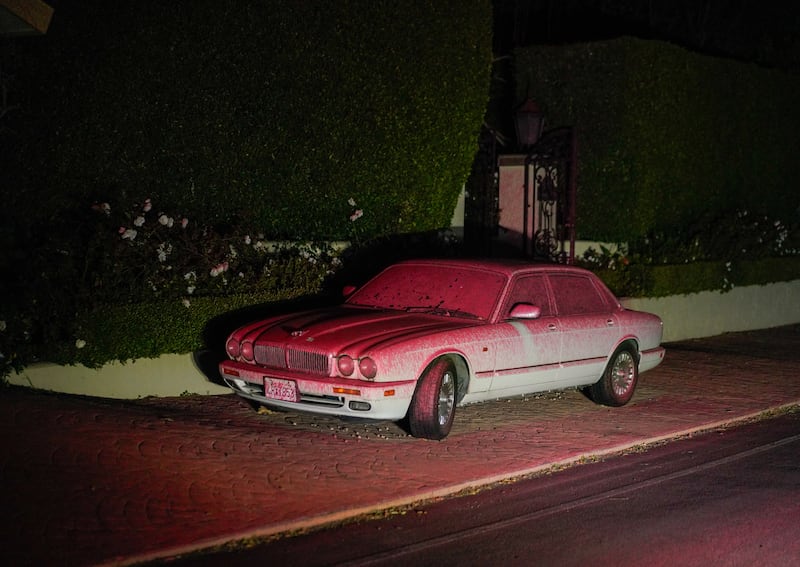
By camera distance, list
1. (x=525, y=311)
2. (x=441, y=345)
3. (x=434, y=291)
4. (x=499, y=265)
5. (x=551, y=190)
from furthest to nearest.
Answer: (x=551, y=190) → (x=499, y=265) → (x=434, y=291) → (x=525, y=311) → (x=441, y=345)

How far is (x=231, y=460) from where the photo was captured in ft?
26.3

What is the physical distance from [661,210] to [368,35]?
7403 millimetres

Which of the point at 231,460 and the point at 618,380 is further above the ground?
the point at 618,380

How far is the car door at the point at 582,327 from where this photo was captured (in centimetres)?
1022

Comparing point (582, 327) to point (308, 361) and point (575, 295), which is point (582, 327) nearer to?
point (575, 295)

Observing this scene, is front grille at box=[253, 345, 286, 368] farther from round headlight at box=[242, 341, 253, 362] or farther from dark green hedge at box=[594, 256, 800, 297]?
dark green hedge at box=[594, 256, 800, 297]

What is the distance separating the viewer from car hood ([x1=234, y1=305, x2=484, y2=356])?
8.59 metres

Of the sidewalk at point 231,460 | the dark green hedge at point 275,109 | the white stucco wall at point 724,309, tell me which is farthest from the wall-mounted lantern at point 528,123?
the sidewalk at point 231,460

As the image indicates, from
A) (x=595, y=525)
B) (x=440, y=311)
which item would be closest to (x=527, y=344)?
(x=440, y=311)

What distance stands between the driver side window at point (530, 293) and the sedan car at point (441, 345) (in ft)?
0.04

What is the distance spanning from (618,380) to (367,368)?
3.74 meters

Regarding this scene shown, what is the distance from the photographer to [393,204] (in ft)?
45.8

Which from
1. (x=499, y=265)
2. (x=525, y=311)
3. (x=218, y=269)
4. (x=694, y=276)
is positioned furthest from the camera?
(x=694, y=276)

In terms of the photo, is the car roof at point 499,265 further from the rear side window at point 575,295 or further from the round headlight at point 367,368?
the round headlight at point 367,368
